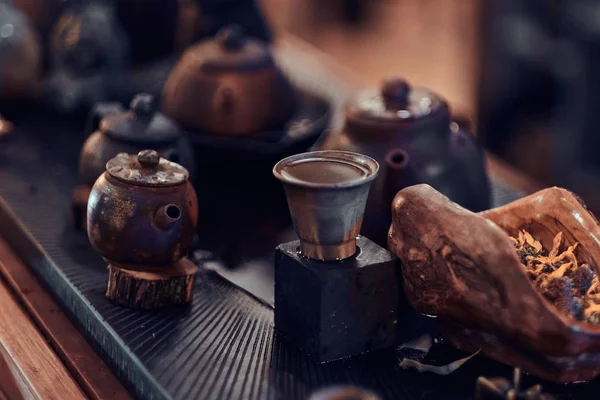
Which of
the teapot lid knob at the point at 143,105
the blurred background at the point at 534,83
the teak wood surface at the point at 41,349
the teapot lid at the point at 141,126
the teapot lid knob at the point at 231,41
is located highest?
the teapot lid knob at the point at 231,41

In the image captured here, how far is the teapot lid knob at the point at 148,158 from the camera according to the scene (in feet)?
4.58

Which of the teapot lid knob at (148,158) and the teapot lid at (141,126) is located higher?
the teapot lid knob at (148,158)

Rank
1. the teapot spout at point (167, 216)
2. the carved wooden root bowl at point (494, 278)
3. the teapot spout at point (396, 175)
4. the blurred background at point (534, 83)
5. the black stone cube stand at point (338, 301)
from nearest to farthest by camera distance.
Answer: the carved wooden root bowl at point (494, 278)
the black stone cube stand at point (338, 301)
the teapot spout at point (167, 216)
the teapot spout at point (396, 175)
the blurred background at point (534, 83)

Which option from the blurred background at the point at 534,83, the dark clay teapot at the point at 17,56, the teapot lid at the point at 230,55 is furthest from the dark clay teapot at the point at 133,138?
the blurred background at the point at 534,83

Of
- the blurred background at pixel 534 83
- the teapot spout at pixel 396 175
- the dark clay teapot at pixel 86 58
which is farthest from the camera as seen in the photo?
the blurred background at pixel 534 83

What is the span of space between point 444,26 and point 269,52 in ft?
9.59

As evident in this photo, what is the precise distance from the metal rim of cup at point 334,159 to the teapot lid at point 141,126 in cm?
42

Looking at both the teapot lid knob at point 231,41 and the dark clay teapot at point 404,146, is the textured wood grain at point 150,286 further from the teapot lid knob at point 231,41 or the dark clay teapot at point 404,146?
the teapot lid knob at point 231,41

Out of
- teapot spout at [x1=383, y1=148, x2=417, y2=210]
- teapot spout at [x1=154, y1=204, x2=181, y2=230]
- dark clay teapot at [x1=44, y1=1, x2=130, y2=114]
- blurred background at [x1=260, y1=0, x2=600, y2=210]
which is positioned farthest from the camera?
blurred background at [x1=260, y1=0, x2=600, y2=210]

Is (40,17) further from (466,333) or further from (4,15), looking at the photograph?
(466,333)

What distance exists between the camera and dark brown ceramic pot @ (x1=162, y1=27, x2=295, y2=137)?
6.01 feet

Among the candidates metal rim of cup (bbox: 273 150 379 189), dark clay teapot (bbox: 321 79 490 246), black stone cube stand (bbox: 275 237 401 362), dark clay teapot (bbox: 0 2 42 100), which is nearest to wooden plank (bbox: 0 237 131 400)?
black stone cube stand (bbox: 275 237 401 362)

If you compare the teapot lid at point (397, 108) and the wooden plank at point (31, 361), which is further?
the teapot lid at point (397, 108)

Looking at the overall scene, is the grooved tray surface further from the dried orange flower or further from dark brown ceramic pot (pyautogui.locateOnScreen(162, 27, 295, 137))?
dark brown ceramic pot (pyautogui.locateOnScreen(162, 27, 295, 137))
